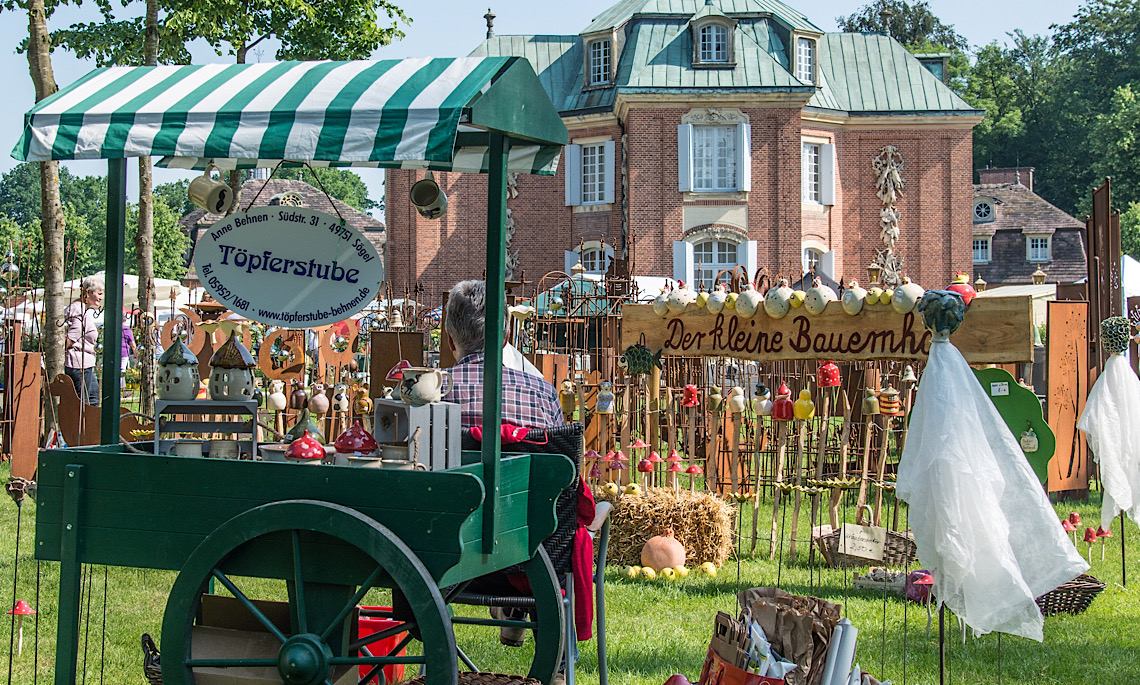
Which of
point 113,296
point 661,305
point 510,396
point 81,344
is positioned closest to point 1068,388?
point 661,305

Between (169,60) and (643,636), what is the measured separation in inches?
459

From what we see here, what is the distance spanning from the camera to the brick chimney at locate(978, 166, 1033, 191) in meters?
47.2

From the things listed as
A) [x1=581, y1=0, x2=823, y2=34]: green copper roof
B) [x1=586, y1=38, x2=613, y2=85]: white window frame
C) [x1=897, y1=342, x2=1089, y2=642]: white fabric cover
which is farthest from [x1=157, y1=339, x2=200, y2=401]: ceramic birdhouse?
[x1=581, y1=0, x2=823, y2=34]: green copper roof

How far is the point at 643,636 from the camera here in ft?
17.8

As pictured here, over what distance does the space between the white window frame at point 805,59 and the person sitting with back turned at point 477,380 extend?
81.3 feet

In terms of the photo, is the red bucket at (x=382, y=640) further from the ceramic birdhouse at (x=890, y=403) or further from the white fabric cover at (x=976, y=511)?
the ceramic birdhouse at (x=890, y=403)

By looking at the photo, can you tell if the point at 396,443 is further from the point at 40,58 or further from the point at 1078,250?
the point at 1078,250

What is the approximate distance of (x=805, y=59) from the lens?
91.6ft

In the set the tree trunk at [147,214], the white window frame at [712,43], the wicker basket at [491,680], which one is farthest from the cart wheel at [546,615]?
the white window frame at [712,43]

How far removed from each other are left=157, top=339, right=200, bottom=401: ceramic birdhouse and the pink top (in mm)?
7105

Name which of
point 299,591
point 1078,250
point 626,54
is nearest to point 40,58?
point 299,591

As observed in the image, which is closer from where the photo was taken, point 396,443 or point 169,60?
point 396,443

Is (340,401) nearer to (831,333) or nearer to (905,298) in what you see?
(831,333)

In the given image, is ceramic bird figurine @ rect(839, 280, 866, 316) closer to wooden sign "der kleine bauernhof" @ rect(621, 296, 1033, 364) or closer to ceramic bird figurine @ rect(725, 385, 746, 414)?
wooden sign "der kleine bauernhof" @ rect(621, 296, 1033, 364)
